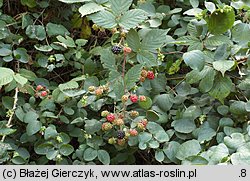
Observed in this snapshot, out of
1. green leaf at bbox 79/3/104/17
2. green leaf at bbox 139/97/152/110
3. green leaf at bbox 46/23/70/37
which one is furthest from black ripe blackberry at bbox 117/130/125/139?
green leaf at bbox 46/23/70/37

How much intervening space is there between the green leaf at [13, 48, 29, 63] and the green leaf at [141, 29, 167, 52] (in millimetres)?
390

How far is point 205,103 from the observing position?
4.22 feet

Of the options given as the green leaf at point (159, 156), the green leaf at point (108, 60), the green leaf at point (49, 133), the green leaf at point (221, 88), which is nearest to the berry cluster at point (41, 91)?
the green leaf at point (49, 133)

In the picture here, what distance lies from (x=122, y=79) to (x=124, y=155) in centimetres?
24

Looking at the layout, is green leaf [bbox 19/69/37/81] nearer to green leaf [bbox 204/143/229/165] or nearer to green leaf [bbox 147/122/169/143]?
green leaf [bbox 147/122/169/143]

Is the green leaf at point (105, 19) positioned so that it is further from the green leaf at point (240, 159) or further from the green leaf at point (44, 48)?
the green leaf at point (240, 159)

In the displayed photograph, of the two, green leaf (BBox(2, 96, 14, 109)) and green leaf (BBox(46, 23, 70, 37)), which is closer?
green leaf (BBox(2, 96, 14, 109))

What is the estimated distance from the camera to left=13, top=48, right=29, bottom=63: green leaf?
1382 mm

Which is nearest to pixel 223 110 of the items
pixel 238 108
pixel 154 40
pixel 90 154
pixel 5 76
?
pixel 238 108

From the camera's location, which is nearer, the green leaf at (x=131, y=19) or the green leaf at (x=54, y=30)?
the green leaf at (x=131, y=19)

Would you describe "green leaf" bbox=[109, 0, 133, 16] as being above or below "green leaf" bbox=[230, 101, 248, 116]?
above

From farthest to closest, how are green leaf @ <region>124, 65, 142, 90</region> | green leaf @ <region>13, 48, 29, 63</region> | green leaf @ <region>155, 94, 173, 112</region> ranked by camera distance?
green leaf @ <region>13, 48, 29, 63</region>, green leaf @ <region>155, 94, 173, 112</region>, green leaf @ <region>124, 65, 142, 90</region>

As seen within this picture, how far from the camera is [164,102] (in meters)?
1.27

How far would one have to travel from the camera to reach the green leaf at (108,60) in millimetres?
1188
